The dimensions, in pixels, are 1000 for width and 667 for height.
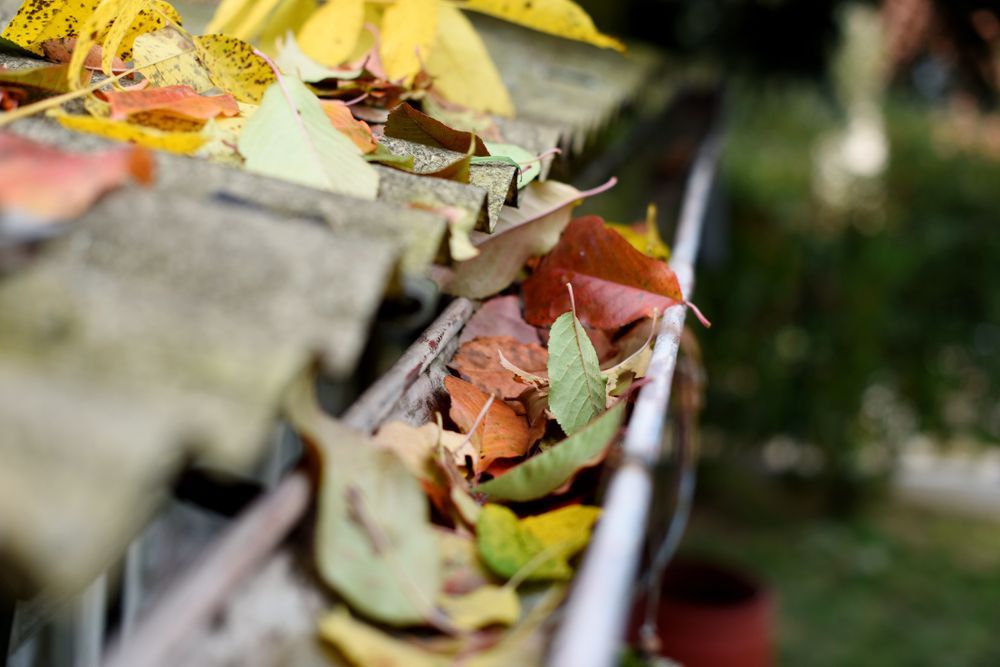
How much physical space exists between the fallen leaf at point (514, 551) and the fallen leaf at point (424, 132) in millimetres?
436

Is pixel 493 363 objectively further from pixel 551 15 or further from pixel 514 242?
pixel 551 15

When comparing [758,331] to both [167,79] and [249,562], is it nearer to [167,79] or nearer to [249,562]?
[167,79]

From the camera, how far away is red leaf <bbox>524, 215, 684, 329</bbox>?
3.14ft

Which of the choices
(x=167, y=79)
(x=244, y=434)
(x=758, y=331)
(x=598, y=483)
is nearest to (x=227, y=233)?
(x=244, y=434)

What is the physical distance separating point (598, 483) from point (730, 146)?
16.5ft

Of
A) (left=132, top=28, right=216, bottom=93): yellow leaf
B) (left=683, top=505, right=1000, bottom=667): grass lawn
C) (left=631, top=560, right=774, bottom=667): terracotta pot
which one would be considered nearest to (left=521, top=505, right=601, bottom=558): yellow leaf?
(left=132, top=28, right=216, bottom=93): yellow leaf

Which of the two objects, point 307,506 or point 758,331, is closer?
point 307,506

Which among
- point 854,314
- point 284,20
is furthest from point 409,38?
point 854,314

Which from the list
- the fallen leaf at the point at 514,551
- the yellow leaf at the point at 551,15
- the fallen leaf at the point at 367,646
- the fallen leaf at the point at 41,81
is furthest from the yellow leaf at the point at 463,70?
the fallen leaf at the point at 367,646

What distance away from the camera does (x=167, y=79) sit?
967 millimetres

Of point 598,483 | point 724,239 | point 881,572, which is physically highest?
point 598,483

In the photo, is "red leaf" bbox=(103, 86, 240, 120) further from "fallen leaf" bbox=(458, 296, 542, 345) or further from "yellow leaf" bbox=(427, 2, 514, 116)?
"yellow leaf" bbox=(427, 2, 514, 116)

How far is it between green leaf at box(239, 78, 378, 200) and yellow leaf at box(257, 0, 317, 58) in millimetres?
493

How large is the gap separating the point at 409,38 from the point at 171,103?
1.37 ft
